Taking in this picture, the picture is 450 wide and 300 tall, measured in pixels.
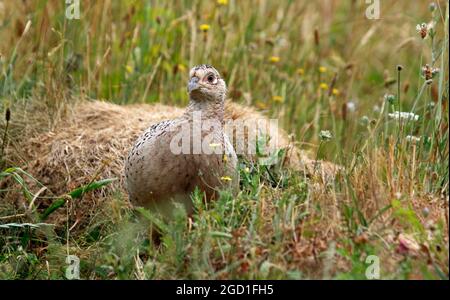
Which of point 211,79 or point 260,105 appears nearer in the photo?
point 211,79

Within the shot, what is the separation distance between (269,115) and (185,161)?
106 inches

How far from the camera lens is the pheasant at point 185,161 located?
4465 millimetres

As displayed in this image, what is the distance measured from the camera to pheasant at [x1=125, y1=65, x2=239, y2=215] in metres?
4.46

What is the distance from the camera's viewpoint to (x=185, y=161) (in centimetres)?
447

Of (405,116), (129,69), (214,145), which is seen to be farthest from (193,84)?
(129,69)

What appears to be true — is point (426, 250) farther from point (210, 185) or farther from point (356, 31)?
point (356, 31)

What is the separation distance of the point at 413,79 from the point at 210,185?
4615 mm

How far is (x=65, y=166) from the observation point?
5723 mm

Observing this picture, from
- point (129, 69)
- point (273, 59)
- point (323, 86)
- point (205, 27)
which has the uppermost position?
point (205, 27)

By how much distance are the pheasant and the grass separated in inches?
4.2

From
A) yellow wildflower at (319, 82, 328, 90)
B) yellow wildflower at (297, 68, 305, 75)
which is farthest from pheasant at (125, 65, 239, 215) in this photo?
yellow wildflower at (297, 68, 305, 75)

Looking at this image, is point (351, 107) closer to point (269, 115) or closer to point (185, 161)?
point (269, 115)

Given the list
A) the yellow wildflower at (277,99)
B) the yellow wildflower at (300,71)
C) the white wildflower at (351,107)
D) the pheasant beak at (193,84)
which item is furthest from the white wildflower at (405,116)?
the yellow wildflower at (300,71)
